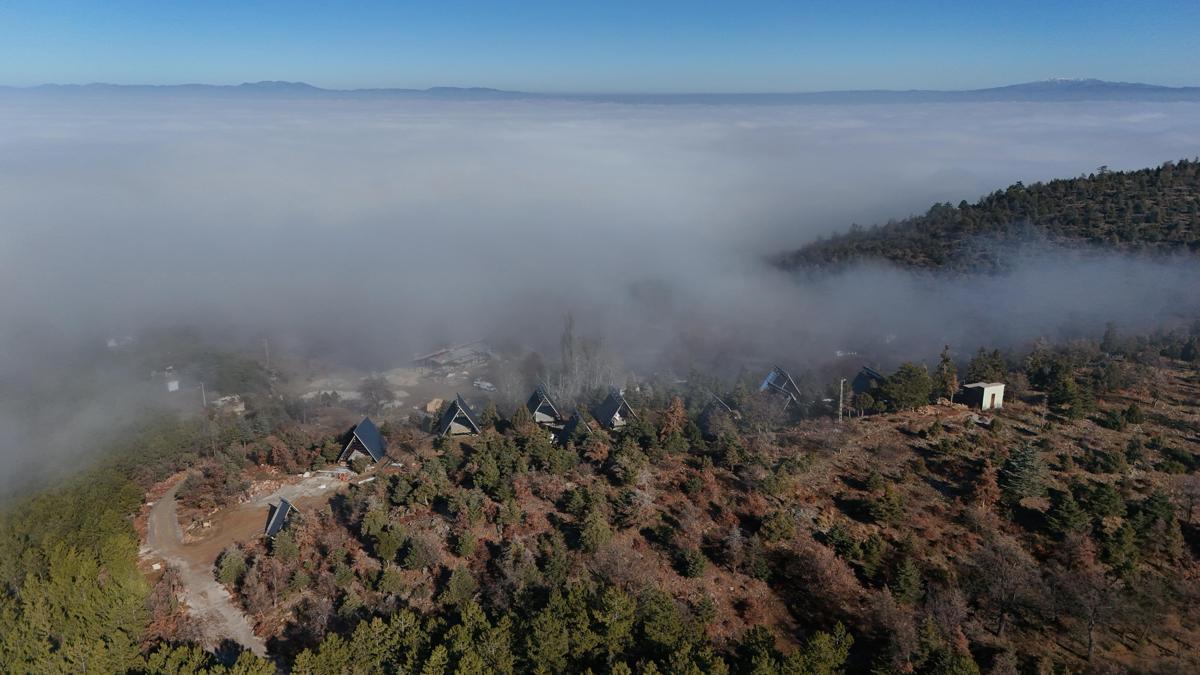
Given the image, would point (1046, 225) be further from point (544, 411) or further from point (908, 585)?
point (908, 585)

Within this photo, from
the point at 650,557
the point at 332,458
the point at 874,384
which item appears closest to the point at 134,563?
the point at 332,458

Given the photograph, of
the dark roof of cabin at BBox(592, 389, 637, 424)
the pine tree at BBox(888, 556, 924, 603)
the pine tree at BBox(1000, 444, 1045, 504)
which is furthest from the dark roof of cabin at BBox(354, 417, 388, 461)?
the pine tree at BBox(1000, 444, 1045, 504)

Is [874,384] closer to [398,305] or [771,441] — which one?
[771,441]

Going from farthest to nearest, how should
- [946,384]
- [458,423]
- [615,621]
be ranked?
[458,423]
[946,384]
[615,621]

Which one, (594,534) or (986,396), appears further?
(986,396)

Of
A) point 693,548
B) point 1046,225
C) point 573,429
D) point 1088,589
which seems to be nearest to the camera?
point 1088,589

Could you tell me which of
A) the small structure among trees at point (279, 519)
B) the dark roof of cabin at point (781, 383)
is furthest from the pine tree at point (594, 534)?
the dark roof of cabin at point (781, 383)

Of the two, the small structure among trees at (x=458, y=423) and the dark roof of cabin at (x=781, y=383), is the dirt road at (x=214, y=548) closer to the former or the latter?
the small structure among trees at (x=458, y=423)

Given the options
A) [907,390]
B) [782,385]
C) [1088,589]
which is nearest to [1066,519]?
[1088,589]

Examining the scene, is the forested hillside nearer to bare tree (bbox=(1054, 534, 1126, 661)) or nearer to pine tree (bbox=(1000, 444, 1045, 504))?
pine tree (bbox=(1000, 444, 1045, 504))
